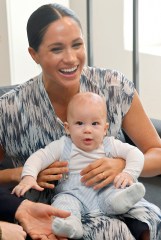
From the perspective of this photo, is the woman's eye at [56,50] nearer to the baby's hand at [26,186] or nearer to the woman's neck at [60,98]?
the woman's neck at [60,98]

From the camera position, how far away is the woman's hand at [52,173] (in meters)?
1.74

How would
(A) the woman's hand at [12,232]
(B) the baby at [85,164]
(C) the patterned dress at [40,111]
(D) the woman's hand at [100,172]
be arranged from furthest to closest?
1. (C) the patterned dress at [40,111]
2. (D) the woman's hand at [100,172]
3. (B) the baby at [85,164]
4. (A) the woman's hand at [12,232]

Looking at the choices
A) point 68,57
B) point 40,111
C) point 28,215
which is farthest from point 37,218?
point 68,57

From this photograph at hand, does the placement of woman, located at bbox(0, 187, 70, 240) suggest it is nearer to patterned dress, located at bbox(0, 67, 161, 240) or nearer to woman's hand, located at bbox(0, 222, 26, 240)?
woman's hand, located at bbox(0, 222, 26, 240)

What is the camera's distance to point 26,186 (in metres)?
1.66

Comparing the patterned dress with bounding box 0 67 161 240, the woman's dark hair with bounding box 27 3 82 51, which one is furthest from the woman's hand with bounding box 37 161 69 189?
the woman's dark hair with bounding box 27 3 82 51

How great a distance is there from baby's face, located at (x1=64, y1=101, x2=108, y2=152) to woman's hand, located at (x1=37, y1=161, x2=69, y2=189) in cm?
9

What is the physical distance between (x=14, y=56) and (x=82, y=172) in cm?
202

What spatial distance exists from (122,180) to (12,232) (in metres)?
0.37

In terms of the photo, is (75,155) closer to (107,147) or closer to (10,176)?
(107,147)

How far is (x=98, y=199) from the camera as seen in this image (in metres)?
1.69

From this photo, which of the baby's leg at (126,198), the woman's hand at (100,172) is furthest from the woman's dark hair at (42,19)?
the baby's leg at (126,198)

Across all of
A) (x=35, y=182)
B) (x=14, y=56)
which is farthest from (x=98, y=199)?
(x=14, y=56)

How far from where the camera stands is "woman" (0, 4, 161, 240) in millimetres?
1804
